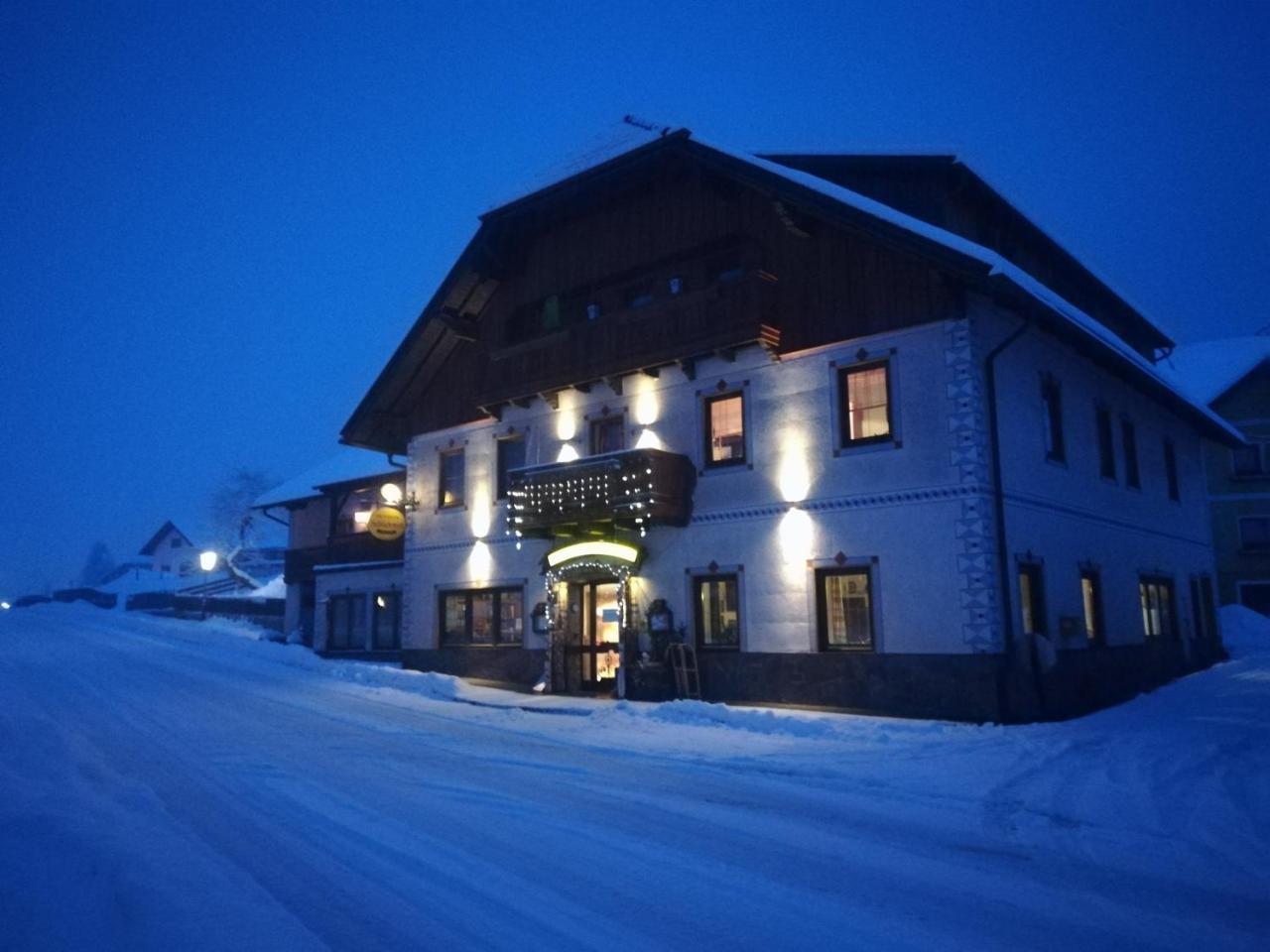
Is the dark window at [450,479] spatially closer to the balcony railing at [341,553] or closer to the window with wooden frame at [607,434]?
the window with wooden frame at [607,434]

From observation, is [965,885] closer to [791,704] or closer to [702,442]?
[791,704]

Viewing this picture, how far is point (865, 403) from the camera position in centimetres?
1731

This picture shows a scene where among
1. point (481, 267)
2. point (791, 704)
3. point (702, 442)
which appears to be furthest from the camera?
point (481, 267)

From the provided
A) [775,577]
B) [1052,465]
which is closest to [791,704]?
[775,577]

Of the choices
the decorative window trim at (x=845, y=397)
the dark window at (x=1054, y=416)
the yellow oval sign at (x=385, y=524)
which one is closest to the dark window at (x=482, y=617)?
the yellow oval sign at (x=385, y=524)

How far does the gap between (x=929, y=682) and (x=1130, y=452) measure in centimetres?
1075

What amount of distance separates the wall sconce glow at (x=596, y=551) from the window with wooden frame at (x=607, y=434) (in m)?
2.22

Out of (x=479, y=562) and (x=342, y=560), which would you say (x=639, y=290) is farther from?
(x=342, y=560)

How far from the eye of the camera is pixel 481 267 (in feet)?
78.4

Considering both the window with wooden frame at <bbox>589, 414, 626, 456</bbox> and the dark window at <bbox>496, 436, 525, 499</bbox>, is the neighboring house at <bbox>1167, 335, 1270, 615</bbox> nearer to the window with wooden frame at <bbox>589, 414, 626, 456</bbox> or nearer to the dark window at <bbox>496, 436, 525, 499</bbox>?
the window with wooden frame at <bbox>589, 414, 626, 456</bbox>

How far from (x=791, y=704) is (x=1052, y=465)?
7.05 meters

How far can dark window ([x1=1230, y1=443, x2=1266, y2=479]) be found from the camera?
38.2m

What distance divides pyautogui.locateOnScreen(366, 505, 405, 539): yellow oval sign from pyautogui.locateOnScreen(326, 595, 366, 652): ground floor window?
26.1 ft

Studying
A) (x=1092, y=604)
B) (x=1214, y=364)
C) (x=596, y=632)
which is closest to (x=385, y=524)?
(x=596, y=632)
